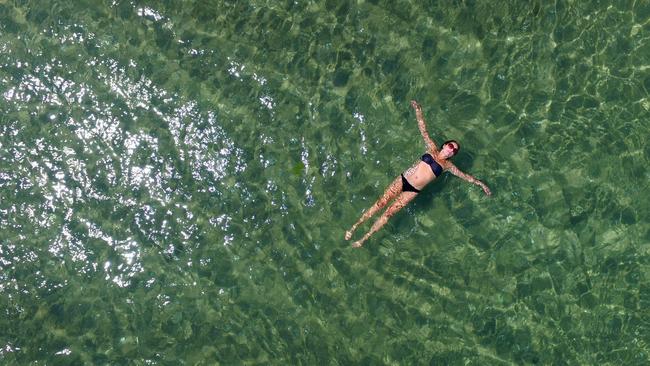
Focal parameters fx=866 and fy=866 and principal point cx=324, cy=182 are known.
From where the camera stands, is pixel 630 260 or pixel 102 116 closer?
pixel 630 260

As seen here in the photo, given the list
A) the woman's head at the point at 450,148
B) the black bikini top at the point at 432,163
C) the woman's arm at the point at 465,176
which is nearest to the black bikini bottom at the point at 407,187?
the black bikini top at the point at 432,163

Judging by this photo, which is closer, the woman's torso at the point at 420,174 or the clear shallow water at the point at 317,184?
the woman's torso at the point at 420,174

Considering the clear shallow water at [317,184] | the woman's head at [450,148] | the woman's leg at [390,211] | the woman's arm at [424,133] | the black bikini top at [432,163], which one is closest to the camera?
the woman's head at [450,148]

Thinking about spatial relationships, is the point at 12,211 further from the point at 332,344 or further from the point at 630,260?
the point at 630,260

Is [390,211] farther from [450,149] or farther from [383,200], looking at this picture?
[450,149]

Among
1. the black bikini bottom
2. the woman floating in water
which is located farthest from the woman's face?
the black bikini bottom

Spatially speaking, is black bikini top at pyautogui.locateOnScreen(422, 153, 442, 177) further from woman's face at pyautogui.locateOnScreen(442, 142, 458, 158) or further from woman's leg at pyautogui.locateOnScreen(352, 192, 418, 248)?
woman's leg at pyautogui.locateOnScreen(352, 192, 418, 248)

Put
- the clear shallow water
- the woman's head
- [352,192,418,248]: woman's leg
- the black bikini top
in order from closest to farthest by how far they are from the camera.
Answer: the woman's head
the black bikini top
[352,192,418,248]: woman's leg
the clear shallow water

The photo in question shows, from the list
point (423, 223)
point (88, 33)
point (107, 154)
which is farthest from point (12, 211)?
point (423, 223)

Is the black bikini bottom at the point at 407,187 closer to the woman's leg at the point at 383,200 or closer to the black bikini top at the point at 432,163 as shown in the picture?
the woman's leg at the point at 383,200
